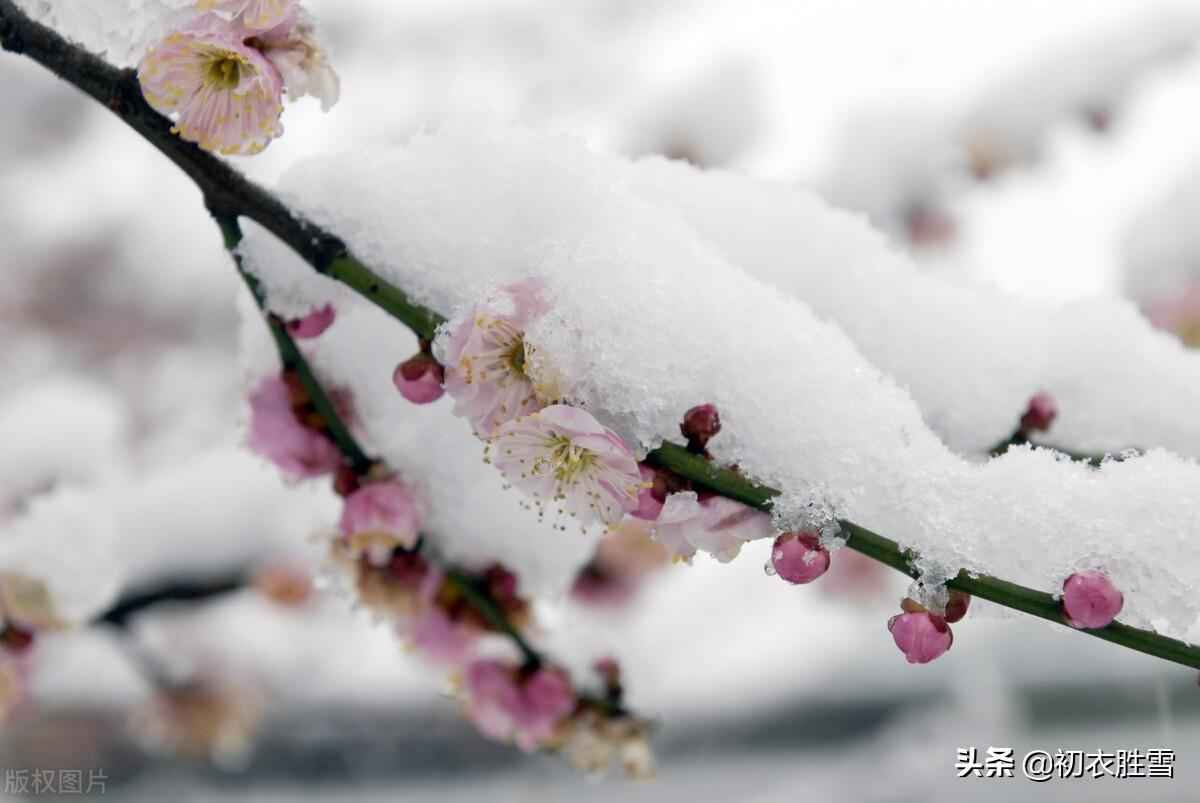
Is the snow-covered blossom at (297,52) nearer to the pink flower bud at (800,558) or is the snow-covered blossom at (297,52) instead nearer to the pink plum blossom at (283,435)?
the pink plum blossom at (283,435)

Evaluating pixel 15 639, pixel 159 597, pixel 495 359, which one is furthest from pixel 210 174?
pixel 159 597

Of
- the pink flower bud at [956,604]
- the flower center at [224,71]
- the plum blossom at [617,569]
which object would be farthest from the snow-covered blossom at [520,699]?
the plum blossom at [617,569]

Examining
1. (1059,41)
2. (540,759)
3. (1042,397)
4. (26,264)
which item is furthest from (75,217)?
(1042,397)

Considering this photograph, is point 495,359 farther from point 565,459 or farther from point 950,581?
point 950,581

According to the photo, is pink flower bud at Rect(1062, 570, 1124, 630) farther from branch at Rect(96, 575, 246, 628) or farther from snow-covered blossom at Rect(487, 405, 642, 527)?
branch at Rect(96, 575, 246, 628)

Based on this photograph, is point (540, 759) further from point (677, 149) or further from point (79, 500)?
point (79, 500)
